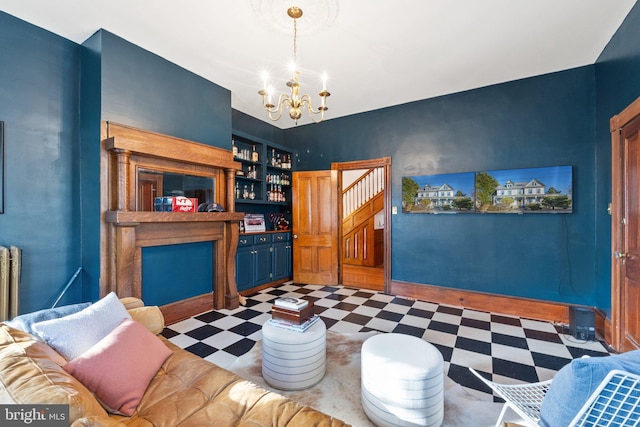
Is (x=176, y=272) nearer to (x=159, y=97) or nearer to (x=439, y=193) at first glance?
(x=159, y=97)

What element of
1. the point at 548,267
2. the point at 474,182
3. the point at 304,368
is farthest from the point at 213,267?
the point at 548,267

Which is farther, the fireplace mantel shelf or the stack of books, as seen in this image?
the fireplace mantel shelf

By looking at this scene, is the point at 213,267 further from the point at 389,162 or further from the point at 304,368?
the point at 389,162

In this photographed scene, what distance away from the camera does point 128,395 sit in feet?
4.22

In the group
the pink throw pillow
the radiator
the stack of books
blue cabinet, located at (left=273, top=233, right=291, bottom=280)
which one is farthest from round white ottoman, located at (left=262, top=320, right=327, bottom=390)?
blue cabinet, located at (left=273, top=233, right=291, bottom=280)

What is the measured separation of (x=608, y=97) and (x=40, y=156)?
232 inches

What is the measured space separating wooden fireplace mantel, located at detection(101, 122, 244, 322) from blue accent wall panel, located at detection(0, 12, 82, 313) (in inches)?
19.1

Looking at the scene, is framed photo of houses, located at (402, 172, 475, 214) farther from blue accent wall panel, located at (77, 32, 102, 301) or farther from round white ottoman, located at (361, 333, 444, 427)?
blue accent wall panel, located at (77, 32, 102, 301)

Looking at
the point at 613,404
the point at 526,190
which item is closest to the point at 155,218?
the point at 613,404

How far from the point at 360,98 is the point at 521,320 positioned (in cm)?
379

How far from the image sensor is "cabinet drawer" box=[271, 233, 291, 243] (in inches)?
194

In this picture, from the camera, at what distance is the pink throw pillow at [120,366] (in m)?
1.24

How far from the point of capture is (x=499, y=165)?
12.4ft

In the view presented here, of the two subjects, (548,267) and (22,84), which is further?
(548,267)
